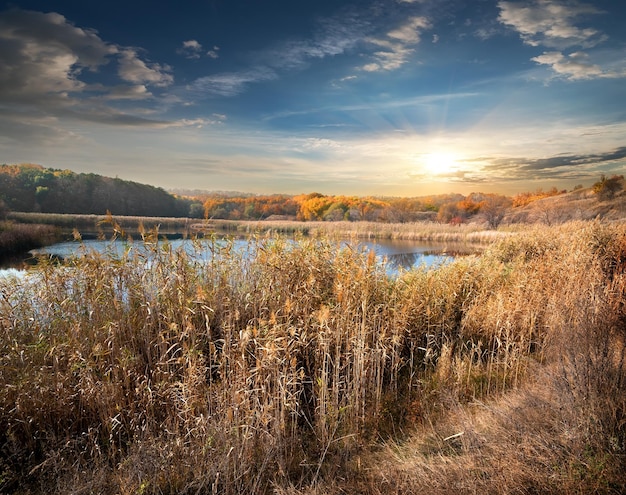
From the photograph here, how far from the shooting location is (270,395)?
358cm

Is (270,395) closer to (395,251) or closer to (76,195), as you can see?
(395,251)

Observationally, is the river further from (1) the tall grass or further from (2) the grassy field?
(1) the tall grass

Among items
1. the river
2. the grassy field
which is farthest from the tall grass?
the grassy field

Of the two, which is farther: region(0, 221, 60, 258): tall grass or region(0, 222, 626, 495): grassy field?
region(0, 221, 60, 258): tall grass

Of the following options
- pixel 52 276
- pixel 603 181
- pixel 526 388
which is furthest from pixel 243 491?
pixel 603 181

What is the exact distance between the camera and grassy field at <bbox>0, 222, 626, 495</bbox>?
295 centimetres

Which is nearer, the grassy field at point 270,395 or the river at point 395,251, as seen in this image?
the grassy field at point 270,395

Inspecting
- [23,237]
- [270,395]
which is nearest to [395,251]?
[270,395]

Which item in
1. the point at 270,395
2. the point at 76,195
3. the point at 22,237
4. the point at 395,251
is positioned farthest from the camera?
the point at 76,195

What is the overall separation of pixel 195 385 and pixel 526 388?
3716 mm

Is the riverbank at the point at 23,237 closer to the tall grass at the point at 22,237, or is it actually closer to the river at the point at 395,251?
the tall grass at the point at 22,237

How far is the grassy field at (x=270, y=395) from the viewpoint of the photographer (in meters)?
2.95

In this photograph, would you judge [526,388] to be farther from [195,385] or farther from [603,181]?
[603,181]

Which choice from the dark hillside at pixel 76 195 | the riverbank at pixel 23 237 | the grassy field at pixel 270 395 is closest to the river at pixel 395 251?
the grassy field at pixel 270 395
